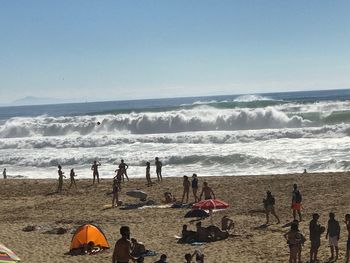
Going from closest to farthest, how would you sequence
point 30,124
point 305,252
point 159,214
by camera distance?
point 305,252 < point 159,214 < point 30,124

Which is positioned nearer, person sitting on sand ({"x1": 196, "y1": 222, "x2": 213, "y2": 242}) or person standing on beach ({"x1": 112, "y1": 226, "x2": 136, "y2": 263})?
person standing on beach ({"x1": 112, "y1": 226, "x2": 136, "y2": 263})

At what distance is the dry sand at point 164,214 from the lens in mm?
12984

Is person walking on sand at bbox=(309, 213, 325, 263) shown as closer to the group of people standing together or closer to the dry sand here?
the group of people standing together

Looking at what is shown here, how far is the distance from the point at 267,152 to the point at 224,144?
23.1 ft

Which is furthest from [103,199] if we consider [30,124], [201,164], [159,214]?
[30,124]

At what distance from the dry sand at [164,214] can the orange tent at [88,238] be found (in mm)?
378

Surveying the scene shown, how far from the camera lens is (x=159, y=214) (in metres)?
17.5

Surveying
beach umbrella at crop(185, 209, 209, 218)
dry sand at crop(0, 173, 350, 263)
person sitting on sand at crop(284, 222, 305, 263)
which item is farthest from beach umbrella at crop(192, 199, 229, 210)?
person sitting on sand at crop(284, 222, 305, 263)

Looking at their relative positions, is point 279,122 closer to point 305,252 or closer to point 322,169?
point 322,169

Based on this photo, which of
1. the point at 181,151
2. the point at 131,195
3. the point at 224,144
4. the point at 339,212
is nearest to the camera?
the point at 339,212

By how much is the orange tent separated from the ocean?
12.9m

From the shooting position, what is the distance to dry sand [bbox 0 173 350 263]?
13.0 meters

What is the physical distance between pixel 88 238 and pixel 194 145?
24756 mm

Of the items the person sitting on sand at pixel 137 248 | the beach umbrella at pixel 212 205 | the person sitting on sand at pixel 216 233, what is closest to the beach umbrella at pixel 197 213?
the beach umbrella at pixel 212 205
